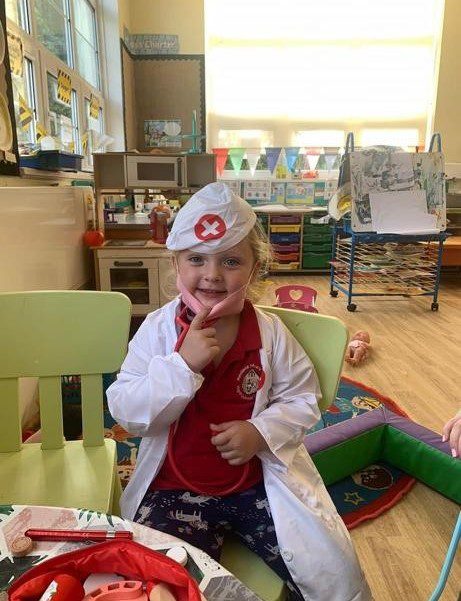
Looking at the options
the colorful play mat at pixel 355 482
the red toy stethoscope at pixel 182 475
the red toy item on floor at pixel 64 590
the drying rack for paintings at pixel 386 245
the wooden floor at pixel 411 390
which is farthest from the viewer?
the drying rack for paintings at pixel 386 245

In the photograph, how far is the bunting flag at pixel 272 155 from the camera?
5.78 meters

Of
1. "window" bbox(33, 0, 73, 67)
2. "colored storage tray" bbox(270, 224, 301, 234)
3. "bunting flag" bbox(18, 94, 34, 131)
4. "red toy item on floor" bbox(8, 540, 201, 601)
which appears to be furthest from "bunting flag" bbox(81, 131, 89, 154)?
"red toy item on floor" bbox(8, 540, 201, 601)

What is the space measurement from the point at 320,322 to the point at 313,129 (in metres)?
5.37

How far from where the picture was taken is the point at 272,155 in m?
5.82

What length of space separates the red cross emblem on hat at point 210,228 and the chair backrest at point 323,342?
27 cm

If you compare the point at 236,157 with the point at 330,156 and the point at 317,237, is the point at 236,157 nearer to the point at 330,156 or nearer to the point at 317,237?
the point at 330,156

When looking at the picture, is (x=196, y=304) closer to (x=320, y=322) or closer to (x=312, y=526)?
(x=320, y=322)

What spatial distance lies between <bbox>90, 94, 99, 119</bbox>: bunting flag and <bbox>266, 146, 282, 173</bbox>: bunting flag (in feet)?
7.55

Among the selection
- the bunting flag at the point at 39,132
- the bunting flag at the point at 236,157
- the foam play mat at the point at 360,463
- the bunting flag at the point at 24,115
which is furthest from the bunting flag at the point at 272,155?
the foam play mat at the point at 360,463

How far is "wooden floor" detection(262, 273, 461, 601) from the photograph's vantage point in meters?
1.35

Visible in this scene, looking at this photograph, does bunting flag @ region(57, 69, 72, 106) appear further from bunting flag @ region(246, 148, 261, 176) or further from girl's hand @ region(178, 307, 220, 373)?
bunting flag @ region(246, 148, 261, 176)

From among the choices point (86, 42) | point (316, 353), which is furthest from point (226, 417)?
point (86, 42)

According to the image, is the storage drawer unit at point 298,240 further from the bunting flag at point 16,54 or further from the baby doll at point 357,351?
the bunting flag at point 16,54

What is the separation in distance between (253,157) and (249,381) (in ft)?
17.4
